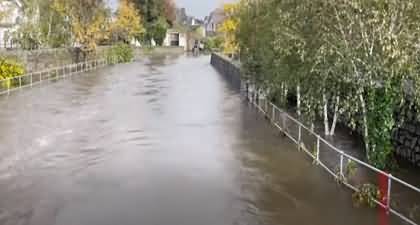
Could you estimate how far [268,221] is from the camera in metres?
9.62

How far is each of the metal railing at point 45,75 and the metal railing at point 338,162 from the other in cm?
1363

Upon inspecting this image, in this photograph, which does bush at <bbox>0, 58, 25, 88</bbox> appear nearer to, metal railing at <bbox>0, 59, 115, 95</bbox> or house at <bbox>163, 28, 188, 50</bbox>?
metal railing at <bbox>0, 59, 115, 95</bbox>

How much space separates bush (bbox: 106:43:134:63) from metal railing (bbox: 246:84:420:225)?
3743 centimetres

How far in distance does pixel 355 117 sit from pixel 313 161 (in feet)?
4.79

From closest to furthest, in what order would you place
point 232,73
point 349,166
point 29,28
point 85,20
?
point 349,166, point 232,73, point 29,28, point 85,20

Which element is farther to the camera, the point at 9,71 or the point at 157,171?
the point at 9,71

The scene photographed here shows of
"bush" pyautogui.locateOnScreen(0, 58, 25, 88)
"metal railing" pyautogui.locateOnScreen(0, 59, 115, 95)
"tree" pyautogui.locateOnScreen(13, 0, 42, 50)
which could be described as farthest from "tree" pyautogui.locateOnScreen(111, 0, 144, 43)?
"bush" pyautogui.locateOnScreen(0, 58, 25, 88)

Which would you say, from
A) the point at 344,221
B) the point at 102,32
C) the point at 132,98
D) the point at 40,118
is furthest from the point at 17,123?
the point at 102,32

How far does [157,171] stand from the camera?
12898mm

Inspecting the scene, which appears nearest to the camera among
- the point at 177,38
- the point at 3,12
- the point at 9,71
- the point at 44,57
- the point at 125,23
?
the point at 3,12

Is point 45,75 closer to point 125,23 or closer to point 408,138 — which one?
point 408,138

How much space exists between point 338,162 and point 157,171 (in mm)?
4037

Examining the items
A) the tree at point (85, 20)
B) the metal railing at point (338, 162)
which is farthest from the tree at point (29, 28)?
the metal railing at point (338, 162)

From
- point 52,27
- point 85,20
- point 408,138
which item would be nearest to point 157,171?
point 408,138
